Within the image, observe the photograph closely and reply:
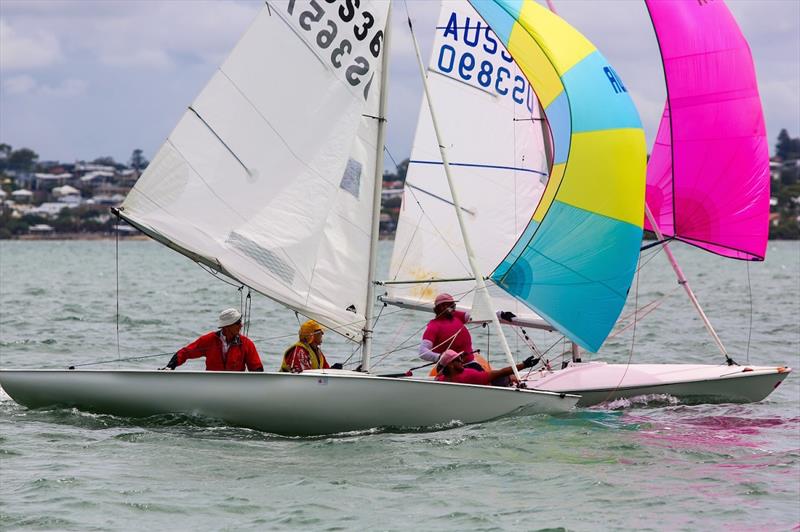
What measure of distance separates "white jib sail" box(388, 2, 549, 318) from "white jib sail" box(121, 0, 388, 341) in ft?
10.2

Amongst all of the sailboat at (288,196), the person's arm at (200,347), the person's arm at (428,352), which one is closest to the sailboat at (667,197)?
the person's arm at (428,352)

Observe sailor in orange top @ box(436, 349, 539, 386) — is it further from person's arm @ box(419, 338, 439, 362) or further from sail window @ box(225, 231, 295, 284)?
sail window @ box(225, 231, 295, 284)

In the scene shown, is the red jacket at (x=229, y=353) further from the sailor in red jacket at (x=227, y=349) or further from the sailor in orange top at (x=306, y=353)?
the sailor in orange top at (x=306, y=353)

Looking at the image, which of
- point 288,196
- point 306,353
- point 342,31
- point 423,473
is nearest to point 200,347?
point 306,353

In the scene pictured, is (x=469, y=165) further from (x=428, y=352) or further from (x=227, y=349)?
(x=227, y=349)

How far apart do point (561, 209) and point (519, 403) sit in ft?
7.29

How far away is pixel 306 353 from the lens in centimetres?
1104

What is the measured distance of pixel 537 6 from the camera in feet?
40.1

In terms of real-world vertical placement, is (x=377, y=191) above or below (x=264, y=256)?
above

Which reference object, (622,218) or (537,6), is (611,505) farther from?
(537,6)

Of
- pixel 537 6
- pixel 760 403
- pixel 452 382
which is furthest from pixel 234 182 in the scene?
pixel 760 403

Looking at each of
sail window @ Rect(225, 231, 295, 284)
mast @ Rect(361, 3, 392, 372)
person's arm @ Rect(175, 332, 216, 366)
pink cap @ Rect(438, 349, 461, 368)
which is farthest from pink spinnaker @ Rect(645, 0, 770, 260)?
person's arm @ Rect(175, 332, 216, 366)

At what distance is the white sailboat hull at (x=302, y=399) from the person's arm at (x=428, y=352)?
3.69 feet

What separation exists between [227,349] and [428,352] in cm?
179
